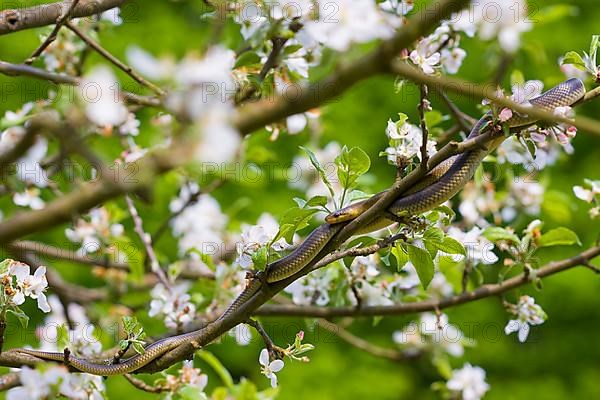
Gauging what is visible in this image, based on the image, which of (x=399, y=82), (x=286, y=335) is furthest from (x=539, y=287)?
(x=286, y=335)

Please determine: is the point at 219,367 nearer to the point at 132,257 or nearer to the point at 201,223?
the point at 132,257

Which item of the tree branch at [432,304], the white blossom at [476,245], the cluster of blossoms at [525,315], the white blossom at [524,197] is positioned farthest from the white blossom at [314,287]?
the white blossom at [524,197]

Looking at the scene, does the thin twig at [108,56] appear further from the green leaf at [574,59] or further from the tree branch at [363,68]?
the tree branch at [363,68]

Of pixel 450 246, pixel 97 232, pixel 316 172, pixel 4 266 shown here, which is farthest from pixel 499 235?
pixel 316 172

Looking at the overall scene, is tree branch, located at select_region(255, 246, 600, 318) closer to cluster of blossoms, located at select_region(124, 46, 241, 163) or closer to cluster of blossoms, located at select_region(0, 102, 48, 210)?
cluster of blossoms, located at select_region(0, 102, 48, 210)

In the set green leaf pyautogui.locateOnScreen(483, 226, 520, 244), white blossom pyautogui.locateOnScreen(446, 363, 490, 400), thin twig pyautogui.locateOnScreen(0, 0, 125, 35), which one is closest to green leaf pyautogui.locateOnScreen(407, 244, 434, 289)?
green leaf pyautogui.locateOnScreen(483, 226, 520, 244)
